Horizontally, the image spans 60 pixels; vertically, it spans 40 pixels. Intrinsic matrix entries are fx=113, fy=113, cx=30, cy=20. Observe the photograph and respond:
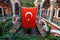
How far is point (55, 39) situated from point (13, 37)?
6.45 feet

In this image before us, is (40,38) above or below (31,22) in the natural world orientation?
above

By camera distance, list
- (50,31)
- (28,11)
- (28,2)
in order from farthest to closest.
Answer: (28,2), (28,11), (50,31)

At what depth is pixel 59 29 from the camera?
849 cm

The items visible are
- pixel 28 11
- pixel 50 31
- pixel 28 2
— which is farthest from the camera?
pixel 28 2

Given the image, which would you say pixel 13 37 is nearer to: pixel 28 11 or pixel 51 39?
pixel 51 39

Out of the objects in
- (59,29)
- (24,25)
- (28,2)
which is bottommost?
(24,25)

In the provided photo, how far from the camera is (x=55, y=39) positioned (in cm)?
525

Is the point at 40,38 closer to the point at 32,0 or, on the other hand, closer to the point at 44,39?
the point at 44,39

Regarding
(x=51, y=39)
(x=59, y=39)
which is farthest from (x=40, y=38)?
(x=59, y=39)

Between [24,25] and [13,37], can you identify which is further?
[24,25]

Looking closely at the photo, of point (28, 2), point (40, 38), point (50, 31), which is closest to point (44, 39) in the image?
point (40, 38)

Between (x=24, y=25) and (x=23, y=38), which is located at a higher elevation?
(x=23, y=38)

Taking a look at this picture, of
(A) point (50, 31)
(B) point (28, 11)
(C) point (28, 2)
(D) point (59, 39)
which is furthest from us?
(C) point (28, 2)

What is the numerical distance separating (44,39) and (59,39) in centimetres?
69
